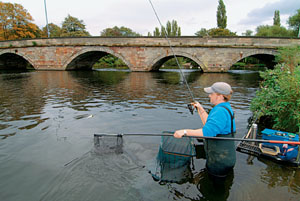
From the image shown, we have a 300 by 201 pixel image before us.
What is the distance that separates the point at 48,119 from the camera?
6414 mm

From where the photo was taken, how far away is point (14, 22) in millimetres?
41781

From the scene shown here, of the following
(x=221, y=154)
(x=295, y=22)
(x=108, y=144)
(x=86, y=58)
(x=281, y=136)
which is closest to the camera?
(x=221, y=154)

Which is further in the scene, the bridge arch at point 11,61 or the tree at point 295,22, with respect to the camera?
the tree at point 295,22

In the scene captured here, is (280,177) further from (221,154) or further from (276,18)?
(276,18)

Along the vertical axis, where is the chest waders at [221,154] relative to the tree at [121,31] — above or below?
below

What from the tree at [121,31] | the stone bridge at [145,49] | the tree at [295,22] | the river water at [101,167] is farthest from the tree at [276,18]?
the river water at [101,167]

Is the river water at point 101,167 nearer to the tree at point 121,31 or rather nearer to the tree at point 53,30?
the tree at point 53,30

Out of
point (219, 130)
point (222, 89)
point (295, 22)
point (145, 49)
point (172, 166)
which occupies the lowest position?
point (172, 166)

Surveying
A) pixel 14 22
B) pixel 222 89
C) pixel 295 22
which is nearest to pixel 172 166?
pixel 222 89

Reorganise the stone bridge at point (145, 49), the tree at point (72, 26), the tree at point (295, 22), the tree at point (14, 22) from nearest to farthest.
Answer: the stone bridge at point (145, 49) < the tree at point (14, 22) < the tree at point (295, 22) < the tree at point (72, 26)

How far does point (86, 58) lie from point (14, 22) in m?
25.5

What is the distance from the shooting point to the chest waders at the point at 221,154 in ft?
8.98

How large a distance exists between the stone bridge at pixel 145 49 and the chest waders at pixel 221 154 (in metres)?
22.0

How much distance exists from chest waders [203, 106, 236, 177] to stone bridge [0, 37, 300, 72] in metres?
22.0
